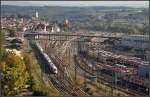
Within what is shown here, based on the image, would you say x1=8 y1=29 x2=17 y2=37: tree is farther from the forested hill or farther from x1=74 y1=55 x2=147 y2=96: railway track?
the forested hill

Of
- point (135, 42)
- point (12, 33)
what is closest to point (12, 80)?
point (135, 42)

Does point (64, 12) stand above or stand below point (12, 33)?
above

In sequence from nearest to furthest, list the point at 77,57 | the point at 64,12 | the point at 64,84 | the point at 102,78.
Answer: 1. the point at 64,84
2. the point at 102,78
3. the point at 77,57
4. the point at 64,12

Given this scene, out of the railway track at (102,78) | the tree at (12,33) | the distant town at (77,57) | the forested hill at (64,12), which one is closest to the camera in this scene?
the distant town at (77,57)

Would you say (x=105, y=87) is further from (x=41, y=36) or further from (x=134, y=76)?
(x=41, y=36)

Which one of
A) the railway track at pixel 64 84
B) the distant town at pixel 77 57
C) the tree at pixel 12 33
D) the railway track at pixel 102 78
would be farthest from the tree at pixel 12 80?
the tree at pixel 12 33

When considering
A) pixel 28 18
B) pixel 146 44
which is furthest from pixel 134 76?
pixel 28 18

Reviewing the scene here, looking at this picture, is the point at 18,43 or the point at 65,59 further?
the point at 18,43

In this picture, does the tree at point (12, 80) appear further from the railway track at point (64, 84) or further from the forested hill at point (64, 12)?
the forested hill at point (64, 12)

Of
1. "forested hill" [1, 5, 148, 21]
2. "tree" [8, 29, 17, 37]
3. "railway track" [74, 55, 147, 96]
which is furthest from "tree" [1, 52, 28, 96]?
"forested hill" [1, 5, 148, 21]

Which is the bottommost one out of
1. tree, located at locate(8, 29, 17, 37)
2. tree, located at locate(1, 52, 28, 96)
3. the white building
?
the white building

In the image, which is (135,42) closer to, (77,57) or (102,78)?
(77,57)
